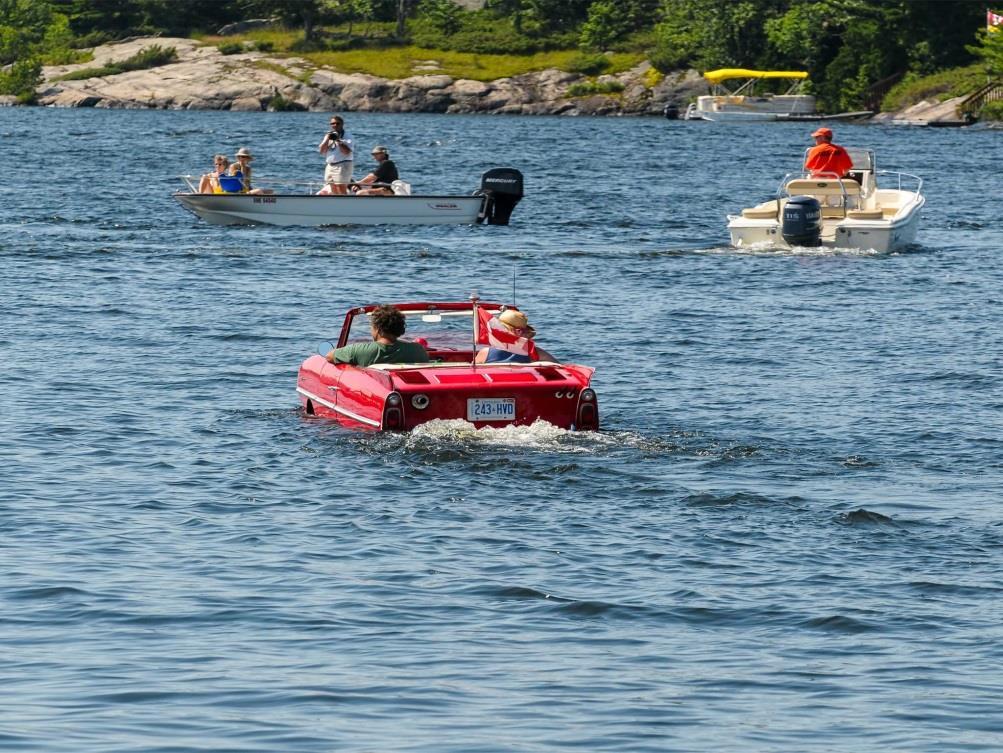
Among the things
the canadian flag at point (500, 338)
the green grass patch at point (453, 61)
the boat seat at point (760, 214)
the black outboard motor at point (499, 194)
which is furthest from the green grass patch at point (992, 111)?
the canadian flag at point (500, 338)

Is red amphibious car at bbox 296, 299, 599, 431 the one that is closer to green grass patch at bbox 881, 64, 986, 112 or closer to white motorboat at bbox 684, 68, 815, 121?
green grass patch at bbox 881, 64, 986, 112

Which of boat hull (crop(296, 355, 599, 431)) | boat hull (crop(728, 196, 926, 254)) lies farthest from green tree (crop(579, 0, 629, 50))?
boat hull (crop(296, 355, 599, 431))

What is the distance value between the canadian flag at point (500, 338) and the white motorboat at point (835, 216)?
15.9 meters

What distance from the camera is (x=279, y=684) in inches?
382

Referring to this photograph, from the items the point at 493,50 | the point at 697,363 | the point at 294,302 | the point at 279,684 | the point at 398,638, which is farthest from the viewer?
the point at 493,50

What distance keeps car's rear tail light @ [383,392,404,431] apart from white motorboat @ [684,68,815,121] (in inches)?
3858

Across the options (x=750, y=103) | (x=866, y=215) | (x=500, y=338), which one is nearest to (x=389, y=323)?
(x=500, y=338)

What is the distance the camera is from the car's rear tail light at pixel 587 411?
15812 millimetres

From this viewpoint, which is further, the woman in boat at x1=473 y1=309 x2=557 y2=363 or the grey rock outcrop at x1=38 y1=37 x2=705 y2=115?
the grey rock outcrop at x1=38 y1=37 x2=705 y2=115

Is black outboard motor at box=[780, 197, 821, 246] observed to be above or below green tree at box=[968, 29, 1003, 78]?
below

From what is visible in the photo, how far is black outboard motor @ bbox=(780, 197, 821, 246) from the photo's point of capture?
32531mm

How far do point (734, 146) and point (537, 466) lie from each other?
215 feet

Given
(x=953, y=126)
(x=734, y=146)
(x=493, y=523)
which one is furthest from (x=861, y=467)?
(x=953, y=126)

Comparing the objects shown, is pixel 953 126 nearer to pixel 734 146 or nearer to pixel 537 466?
pixel 734 146
